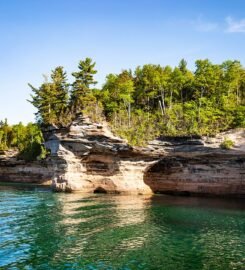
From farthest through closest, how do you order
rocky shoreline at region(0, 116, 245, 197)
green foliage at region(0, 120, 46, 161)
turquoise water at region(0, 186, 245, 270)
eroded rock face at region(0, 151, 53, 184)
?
1. green foliage at region(0, 120, 46, 161)
2. eroded rock face at region(0, 151, 53, 184)
3. rocky shoreline at region(0, 116, 245, 197)
4. turquoise water at region(0, 186, 245, 270)

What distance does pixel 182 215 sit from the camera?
85.3ft

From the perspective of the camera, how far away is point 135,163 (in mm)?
39594

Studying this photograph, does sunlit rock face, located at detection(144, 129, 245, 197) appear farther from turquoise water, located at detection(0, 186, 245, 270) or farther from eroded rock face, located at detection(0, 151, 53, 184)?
eroded rock face, located at detection(0, 151, 53, 184)

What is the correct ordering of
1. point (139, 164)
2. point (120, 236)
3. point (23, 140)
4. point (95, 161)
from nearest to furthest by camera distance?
point (120, 236), point (139, 164), point (95, 161), point (23, 140)

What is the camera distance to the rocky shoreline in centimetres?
3744

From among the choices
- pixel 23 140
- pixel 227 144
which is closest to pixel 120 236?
pixel 227 144

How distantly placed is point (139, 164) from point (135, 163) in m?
0.53

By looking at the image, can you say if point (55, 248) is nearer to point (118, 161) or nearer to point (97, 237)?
point (97, 237)

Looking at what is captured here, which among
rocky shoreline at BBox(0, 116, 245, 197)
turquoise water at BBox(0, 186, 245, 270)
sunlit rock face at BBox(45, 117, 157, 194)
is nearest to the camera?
turquoise water at BBox(0, 186, 245, 270)

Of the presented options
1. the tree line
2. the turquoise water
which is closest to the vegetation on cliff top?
the tree line

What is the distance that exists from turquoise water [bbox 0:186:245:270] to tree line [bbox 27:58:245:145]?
1123 centimetres

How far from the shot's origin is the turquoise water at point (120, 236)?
14.5 meters

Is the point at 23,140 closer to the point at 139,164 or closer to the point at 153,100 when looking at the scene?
the point at 153,100

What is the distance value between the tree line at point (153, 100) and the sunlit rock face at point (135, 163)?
1.41 m
